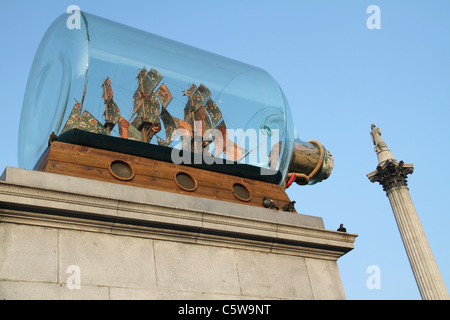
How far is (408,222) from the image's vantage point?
35750 mm

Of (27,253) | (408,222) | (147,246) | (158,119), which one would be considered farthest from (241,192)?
(408,222)

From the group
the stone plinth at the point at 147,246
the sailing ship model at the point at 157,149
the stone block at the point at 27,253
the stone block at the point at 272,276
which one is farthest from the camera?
the sailing ship model at the point at 157,149

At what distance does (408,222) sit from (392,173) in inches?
139

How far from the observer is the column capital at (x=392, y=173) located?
123ft

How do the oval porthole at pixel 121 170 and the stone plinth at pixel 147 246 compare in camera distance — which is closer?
the stone plinth at pixel 147 246

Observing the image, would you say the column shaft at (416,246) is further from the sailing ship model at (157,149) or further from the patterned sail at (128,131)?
the patterned sail at (128,131)

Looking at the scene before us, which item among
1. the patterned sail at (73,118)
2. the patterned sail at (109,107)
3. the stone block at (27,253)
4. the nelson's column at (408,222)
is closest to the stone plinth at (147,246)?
the stone block at (27,253)

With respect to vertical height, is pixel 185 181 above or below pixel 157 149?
below

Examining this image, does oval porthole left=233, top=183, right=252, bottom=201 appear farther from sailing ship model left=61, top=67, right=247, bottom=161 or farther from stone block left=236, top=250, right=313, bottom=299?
stone block left=236, top=250, right=313, bottom=299

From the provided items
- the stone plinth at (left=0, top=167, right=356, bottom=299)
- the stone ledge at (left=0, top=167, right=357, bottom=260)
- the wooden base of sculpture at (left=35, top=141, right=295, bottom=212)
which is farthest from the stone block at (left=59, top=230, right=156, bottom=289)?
the wooden base of sculpture at (left=35, top=141, right=295, bottom=212)

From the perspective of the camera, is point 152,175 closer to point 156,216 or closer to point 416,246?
point 156,216

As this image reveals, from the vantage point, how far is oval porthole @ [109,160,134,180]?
7695 millimetres

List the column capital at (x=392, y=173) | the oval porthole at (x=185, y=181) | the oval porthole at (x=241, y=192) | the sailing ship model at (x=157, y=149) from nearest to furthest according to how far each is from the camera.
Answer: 1. the sailing ship model at (x=157, y=149)
2. the oval porthole at (x=185, y=181)
3. the oval porthole at (x=241, y=192)
4. the column capital at (x=392, y=173)
